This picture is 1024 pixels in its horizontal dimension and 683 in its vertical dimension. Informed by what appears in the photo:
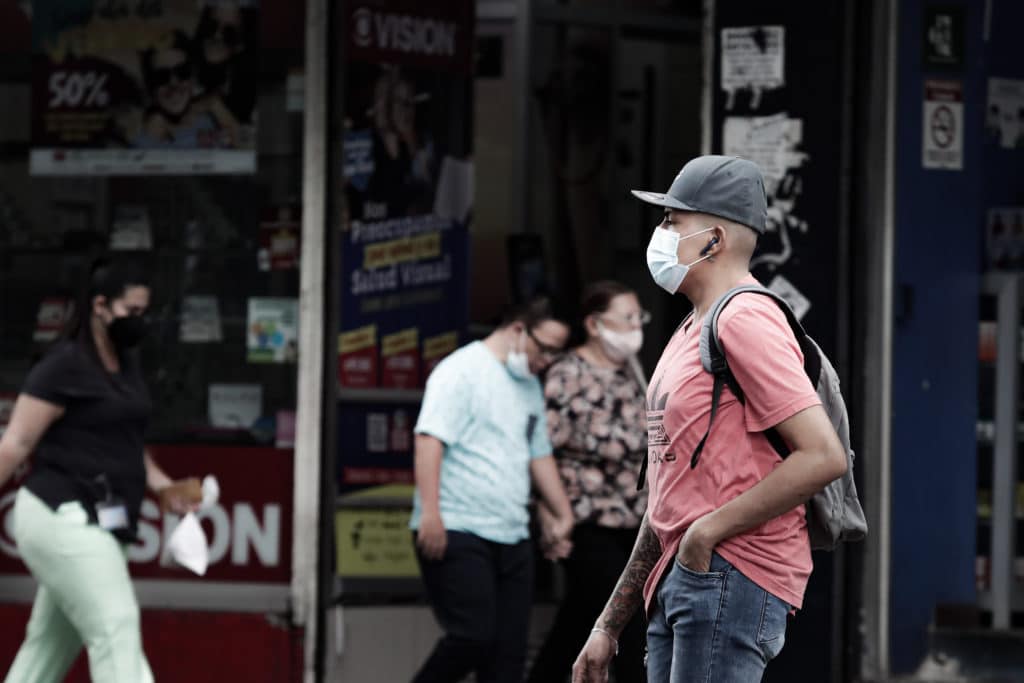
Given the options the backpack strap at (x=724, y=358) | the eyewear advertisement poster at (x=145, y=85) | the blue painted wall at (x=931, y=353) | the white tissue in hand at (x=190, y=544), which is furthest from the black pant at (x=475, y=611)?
the backpack strap at (x=724, y=358)

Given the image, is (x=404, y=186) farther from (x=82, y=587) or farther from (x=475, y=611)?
(x=82, y=587)

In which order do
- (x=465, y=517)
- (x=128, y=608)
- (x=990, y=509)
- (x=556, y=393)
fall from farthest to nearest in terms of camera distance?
(x=990, y=509), (x=556, y=393), (x=465, y=517), (x=128, y=608)

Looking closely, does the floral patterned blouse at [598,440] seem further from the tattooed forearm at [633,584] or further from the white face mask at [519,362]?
the tattooed forearm at [633,584]

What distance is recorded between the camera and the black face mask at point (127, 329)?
570 centimetres

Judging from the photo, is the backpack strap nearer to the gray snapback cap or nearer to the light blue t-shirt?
the gray snapback cap

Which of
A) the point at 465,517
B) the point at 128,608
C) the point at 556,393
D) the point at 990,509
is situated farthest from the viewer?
the point at 990,509

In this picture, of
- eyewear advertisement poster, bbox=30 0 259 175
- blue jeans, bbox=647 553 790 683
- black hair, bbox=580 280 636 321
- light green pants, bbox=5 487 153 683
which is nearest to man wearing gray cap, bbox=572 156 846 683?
blue jeans, bbox=647 553 790 683

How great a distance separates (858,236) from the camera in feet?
22.1

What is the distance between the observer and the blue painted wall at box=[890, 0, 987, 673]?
682cm

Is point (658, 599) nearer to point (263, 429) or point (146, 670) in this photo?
point (146, 670)

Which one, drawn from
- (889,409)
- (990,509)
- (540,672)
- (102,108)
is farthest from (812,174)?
(102,108)

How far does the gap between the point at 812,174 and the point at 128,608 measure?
3036mm

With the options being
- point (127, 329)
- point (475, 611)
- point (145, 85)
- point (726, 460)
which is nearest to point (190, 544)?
point (127, 329)

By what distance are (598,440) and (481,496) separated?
552 millimetres
